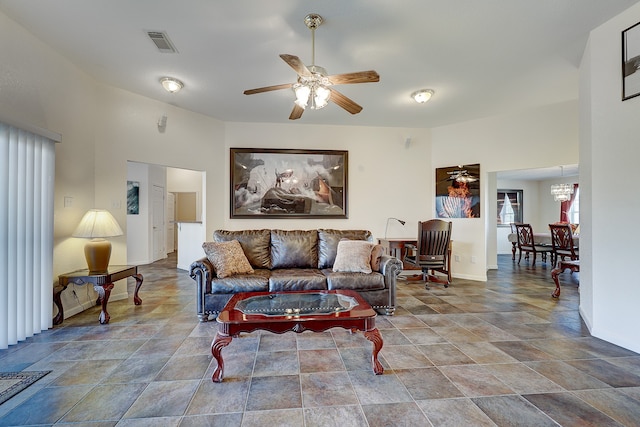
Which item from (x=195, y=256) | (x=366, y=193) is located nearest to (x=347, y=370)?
(x=366, y=193)

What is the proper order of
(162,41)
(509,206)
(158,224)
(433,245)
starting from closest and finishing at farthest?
1. (162,41)
2. (433,245)
3. (158,224)
4. (509,206)

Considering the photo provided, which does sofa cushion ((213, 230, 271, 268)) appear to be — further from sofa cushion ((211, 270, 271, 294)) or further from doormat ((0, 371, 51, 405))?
doormat ((0, 371, 51, 405))

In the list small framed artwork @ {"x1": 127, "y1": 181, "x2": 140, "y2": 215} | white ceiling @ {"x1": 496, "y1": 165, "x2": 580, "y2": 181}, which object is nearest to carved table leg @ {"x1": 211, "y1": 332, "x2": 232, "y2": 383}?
small framed artwork @ {"x1": 127, "y1": 181, "x2": 140, "y2": 215}

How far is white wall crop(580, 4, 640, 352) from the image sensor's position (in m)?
2.47

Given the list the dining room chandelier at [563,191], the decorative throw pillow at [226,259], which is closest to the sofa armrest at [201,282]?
the decorative throw pillow at [226,259]

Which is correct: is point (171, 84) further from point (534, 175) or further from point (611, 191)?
point (534, 175)

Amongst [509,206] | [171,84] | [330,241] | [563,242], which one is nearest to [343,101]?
[330,241]

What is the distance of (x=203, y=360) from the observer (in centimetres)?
Result: 231

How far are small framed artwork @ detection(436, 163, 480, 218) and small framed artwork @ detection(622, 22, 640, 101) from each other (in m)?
2.62

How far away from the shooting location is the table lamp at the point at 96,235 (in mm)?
3176

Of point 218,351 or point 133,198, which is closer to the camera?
point 218,351

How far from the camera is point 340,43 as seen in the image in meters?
2.82

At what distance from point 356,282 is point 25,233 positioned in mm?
3256

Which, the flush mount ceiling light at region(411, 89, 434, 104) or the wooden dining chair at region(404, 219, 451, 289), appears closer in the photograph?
the flush mount ceiling light at region(411, 89, 434, 104)
